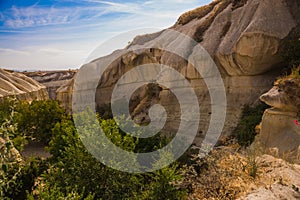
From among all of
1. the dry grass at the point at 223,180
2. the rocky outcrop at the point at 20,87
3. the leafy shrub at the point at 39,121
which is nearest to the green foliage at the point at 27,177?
the dry grass at the point at 223,180

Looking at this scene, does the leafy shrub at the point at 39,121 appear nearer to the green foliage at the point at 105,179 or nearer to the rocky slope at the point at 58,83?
the rocky slope at the point at 58,83

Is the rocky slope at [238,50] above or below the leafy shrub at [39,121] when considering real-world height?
above

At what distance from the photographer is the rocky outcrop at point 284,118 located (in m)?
8.08

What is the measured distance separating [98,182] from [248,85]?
9.85 m

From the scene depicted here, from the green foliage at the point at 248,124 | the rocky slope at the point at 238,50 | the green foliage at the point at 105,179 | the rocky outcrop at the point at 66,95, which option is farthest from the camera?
the rocky outcrop at the point at 66,95

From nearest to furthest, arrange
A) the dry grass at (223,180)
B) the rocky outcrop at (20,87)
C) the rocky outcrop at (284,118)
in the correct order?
the dry grass at (223,180), the rocky outcrop at (284,118), the rocky outcrop at (20,87)

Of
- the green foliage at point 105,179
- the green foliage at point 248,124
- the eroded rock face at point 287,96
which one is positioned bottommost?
the green foliage at point 248,124

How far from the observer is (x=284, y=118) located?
8.57 meters

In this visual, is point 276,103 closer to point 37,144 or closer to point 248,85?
point 248,85

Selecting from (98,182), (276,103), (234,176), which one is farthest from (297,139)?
(98,182)

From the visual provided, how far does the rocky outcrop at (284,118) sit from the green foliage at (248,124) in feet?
5.91

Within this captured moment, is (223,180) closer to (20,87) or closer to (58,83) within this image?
(20,87)

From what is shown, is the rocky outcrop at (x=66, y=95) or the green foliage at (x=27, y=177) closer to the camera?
the green foliage at (x=27, y=177)

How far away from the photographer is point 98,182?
18.4ft
